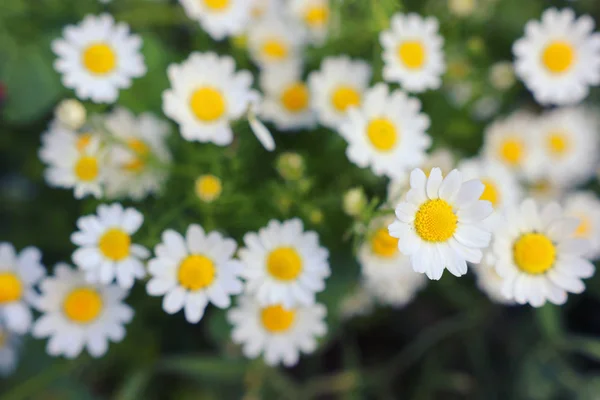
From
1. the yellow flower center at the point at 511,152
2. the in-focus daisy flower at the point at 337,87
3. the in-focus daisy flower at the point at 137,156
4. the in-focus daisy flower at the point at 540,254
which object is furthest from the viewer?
the yellow flower center at the point at 511,152

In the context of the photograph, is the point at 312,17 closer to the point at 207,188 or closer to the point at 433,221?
the point at 207,188

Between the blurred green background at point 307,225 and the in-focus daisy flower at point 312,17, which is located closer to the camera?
the blurred green background at point 307,225

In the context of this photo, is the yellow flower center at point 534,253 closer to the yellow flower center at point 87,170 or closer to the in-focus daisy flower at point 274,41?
the in-focus daisy flower at point 274,41

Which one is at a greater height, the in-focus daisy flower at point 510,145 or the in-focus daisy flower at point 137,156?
the in-focus daisy flower at point 510,145

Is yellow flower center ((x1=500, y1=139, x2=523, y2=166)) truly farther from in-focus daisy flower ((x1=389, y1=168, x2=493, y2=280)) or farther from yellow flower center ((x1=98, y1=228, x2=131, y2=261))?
yellow flower center ((x1=98, y1=228, x2=131, y2=261))

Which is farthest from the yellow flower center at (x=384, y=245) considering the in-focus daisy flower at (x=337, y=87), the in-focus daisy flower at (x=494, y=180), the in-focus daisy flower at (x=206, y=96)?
the in-focus daisy flower at (x=206, y=96)

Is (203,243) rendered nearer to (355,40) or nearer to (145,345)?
(145,345)

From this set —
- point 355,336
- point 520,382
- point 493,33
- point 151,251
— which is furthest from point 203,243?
point 493,33
